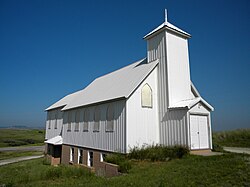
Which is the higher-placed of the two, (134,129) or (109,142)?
(134,129)

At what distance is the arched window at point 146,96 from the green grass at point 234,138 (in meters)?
10.4

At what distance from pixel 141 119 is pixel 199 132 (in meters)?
4.19

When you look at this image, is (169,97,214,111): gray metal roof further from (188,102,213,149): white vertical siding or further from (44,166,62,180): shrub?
(44,166,62,180): shrub

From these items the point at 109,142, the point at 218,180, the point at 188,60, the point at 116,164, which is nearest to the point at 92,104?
the point at 109,142

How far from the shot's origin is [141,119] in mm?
15977

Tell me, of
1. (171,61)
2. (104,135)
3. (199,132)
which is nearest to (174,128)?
(199,132)

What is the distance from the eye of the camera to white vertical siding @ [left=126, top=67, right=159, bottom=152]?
15211 mm

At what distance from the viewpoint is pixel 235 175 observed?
840 centimetres

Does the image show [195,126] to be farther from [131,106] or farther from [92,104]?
[92,104]

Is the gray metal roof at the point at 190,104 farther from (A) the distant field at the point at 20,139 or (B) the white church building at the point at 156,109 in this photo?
(A) the distant field at the point at 20,139

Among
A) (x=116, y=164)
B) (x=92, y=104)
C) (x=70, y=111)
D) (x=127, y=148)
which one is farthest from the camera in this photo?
(x=70, y=111)

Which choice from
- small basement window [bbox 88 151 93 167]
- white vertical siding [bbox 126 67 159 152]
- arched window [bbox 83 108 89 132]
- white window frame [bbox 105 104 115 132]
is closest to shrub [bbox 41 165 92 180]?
white vertical siding [bbox 126 67 159 152]

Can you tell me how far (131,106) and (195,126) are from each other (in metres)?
4.68

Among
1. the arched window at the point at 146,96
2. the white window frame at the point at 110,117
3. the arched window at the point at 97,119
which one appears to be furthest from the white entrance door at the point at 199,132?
the arched window at the point at 97,119
